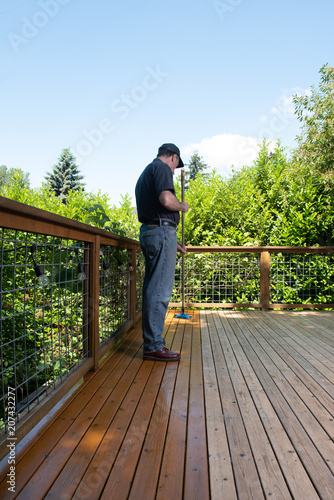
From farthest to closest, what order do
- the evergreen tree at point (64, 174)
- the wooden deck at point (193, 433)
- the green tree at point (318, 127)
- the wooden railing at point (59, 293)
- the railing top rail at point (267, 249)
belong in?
the evergreen tree at point (64, 174)
the green tree at point (318, 127)
the railing top rail at point (267, 249)
the wooden railing at point (59, 293)
the wooden deck at point (193, 433)

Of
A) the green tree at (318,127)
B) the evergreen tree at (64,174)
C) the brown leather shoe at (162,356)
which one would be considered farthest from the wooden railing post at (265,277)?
the evergreen tree at (64,174)

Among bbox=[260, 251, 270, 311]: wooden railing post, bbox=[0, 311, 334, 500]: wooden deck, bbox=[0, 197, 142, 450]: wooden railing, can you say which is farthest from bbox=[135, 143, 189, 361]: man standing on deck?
bbox=[260, 251, 270, 311]: wooden railing post

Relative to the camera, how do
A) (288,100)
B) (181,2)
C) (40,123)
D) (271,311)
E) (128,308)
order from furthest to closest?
(40,123) → (288,100) → (271,311) → (181,2) → (128,308)

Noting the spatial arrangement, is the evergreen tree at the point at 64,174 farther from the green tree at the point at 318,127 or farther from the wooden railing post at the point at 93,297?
the wooden railing post at the point at 93,297

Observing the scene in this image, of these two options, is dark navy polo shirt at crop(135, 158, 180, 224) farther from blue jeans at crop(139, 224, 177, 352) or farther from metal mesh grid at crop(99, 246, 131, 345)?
metal mesh grid at crop(99, 246, 131, 345)

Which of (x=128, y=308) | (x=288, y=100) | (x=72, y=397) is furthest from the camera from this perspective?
(x=288, y=100)

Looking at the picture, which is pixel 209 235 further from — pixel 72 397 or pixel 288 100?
pixel 72 397

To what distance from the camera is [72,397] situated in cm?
163

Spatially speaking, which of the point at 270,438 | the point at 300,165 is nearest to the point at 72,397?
the point at 270,438

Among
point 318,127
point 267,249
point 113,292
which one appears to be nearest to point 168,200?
point 113,292

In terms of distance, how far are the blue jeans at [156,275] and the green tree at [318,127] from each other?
3.60m

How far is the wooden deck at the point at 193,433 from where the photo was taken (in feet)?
3.15

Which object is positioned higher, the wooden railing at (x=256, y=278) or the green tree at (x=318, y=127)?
the green tree at (x=318, y=127)

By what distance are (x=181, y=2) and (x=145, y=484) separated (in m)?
4.83
